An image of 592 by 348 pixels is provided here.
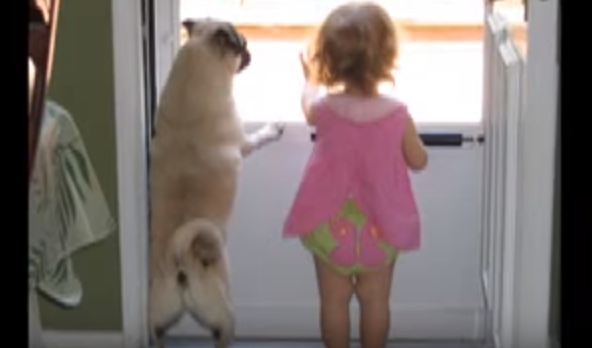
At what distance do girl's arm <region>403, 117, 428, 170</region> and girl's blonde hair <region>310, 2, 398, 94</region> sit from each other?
127mm

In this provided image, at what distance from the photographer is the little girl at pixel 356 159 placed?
277cm

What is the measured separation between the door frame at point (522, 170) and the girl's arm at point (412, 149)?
24cm

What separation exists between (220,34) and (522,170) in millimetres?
784

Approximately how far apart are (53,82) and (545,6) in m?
1.22

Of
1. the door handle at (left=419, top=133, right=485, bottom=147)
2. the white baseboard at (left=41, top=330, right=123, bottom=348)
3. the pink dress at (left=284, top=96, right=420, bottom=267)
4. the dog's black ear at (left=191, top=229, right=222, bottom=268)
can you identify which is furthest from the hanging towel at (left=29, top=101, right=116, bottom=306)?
the door handle at (left=419, top=133, right=485, bottom=147)

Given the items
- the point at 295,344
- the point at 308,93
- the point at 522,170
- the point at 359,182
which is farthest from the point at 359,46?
the point at 295,344

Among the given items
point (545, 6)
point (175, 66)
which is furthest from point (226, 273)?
point (545, 6)

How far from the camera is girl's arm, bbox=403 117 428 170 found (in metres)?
2.79

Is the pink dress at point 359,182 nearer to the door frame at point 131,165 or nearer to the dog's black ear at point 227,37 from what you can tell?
the dog's black ear at point 227,37

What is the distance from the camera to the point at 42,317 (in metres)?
3.15

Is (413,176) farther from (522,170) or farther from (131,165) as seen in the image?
(131,165)

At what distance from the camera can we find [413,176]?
10.8 feet

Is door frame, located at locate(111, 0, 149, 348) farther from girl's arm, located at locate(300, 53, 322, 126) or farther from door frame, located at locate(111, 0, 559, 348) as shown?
girl's arm, located at locate(300, 53, 322, 126)
